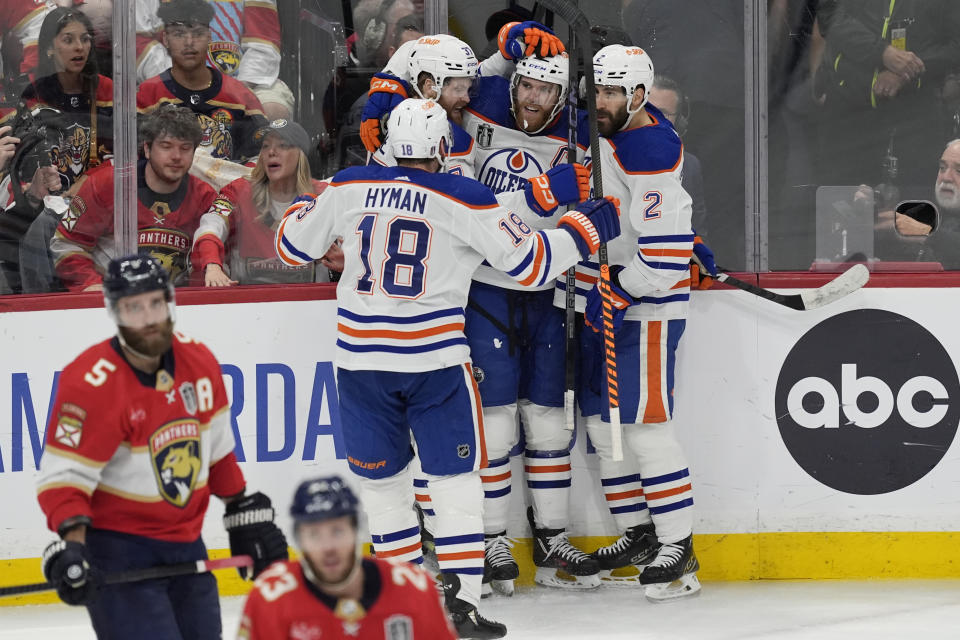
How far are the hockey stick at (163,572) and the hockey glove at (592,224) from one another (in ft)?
4.46

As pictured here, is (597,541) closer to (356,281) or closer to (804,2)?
(356,281)

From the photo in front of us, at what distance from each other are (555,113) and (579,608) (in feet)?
4.67

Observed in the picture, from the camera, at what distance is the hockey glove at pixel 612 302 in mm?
3775

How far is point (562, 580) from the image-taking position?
157 inches

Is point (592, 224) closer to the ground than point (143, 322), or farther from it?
farther from it

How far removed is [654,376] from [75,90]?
1.91 m

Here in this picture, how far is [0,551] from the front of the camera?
12.7ft

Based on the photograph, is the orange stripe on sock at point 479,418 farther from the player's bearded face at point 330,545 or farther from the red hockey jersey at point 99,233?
the player's bearded face at point 330,545

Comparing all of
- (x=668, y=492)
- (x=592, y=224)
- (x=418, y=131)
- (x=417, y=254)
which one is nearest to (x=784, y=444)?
(x=668, y=492)

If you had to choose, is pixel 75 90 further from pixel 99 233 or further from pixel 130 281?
pixel 130 281

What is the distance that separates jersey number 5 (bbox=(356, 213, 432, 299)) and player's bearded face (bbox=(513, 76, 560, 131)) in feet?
2.15

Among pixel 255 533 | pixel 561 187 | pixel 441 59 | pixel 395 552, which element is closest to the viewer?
pixel 255 533

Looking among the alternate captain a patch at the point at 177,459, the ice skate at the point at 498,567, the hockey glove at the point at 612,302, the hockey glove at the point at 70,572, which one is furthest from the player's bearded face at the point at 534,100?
the hockey glove at the point at 70,572

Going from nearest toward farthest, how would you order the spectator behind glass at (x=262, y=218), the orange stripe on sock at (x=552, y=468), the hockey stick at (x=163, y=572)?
the hockey stick at (x=163, y=572) < the orange stripe on sock at (x=552, y=468) < the spectator behind glass at (x=262, y=218)
